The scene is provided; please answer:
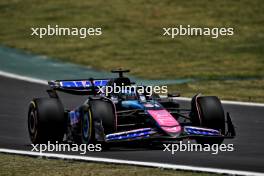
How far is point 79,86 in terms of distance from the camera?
16859 mm

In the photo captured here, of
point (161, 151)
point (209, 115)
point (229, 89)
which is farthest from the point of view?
point (229, 89)

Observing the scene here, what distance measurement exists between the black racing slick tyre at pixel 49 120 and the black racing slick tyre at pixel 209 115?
2181 millimetres

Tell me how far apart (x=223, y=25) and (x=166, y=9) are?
102 inches

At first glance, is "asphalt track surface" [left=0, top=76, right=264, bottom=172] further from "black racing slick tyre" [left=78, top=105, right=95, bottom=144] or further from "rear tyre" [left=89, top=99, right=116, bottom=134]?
"rear tyre" [left=89, top=99, right=116, bottom=134]

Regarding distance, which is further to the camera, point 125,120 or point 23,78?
point 23,78

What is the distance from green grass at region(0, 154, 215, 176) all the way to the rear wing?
113 inches

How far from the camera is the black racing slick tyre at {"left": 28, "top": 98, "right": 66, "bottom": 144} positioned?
606 inches
